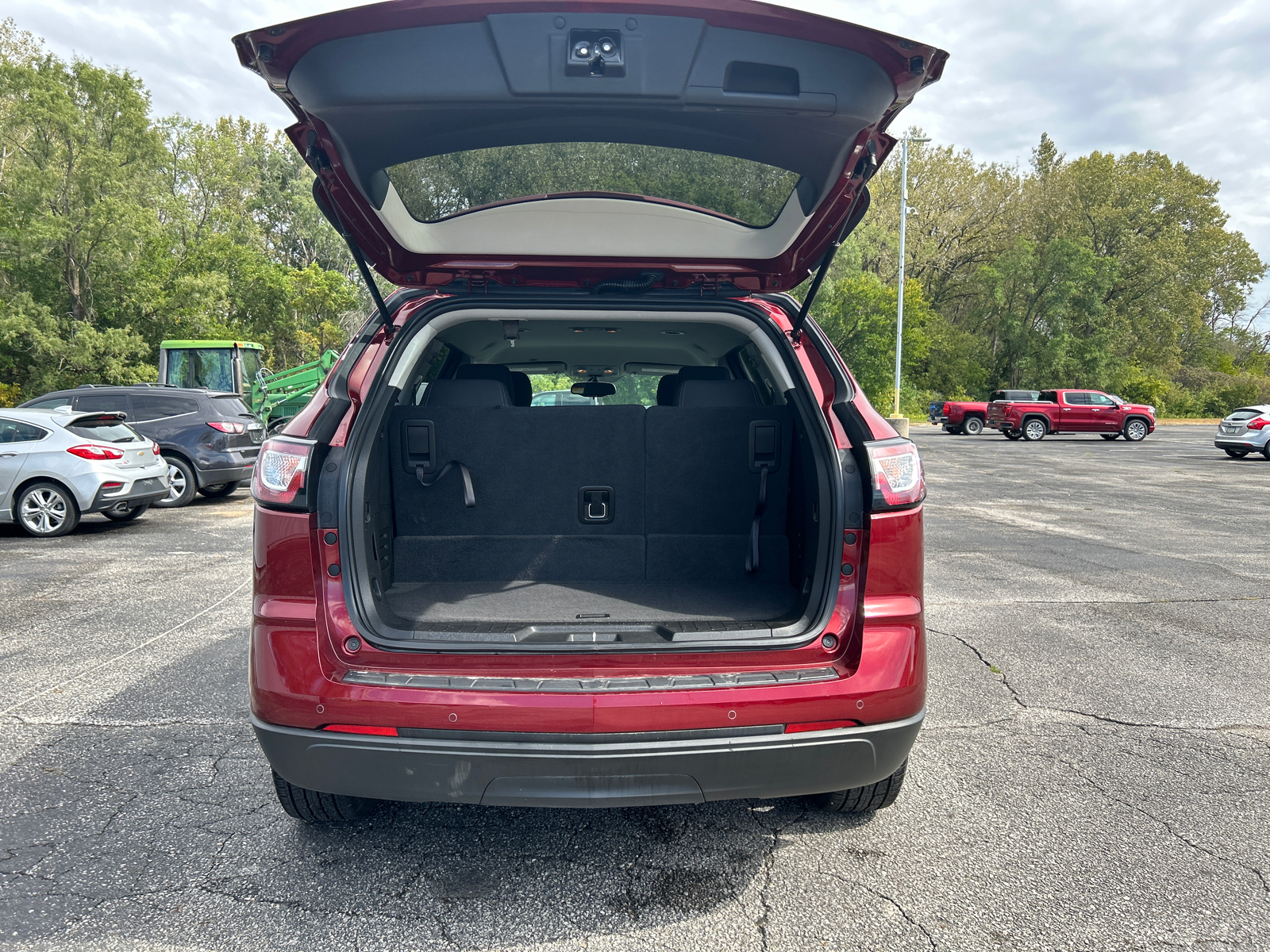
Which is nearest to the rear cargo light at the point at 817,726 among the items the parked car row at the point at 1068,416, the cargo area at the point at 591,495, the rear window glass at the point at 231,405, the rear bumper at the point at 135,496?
the cargo area at the point at 591,495

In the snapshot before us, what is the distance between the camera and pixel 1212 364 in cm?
4734

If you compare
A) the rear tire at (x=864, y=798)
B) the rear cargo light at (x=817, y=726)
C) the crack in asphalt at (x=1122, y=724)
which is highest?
the rear cargo light at (x=817, y=726)

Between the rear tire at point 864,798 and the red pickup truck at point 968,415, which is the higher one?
the red pickup truck at point 968,415

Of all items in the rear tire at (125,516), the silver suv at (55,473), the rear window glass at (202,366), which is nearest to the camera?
the silver suv at (55,473)

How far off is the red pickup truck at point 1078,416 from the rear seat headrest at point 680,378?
25510mm

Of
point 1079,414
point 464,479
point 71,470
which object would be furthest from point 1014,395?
point 464,479

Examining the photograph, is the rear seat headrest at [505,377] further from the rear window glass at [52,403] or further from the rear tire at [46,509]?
the rear window glass at [52,403]

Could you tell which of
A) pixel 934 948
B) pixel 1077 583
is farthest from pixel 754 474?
pixel 1077 583

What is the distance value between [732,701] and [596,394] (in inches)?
123

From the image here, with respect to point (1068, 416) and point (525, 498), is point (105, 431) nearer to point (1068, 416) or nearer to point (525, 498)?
point (525, 498)

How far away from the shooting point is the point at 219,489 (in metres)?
11.4

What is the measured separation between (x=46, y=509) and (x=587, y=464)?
312 inches

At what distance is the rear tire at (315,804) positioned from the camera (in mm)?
2348

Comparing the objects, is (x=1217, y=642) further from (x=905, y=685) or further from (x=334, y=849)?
(x=334, y=849)
